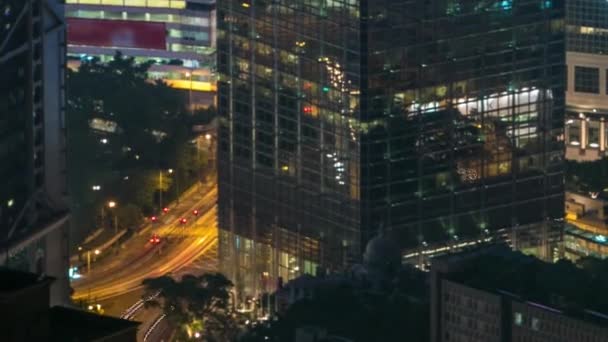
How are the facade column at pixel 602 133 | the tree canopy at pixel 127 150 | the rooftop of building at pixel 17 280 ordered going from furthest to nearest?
the facade column at pixel 602 133, the tree canopy at pixel 127 150, the rooftop of building at pixel 17 280

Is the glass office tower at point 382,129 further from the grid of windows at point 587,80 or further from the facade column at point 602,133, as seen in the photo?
the grid of windows at point 587,80

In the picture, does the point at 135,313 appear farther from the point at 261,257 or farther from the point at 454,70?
the point at 454,70

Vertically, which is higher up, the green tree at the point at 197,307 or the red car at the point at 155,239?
the green tree at the point at 197,307

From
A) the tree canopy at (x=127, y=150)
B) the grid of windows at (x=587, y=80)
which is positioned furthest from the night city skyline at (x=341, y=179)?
the grid of windows at (x=587, y=80)

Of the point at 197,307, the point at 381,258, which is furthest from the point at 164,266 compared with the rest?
the point at 381,258

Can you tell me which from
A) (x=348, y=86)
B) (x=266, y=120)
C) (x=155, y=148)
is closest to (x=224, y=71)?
(x=266, y=120)

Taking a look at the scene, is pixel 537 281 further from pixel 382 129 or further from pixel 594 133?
pixel 594 133
